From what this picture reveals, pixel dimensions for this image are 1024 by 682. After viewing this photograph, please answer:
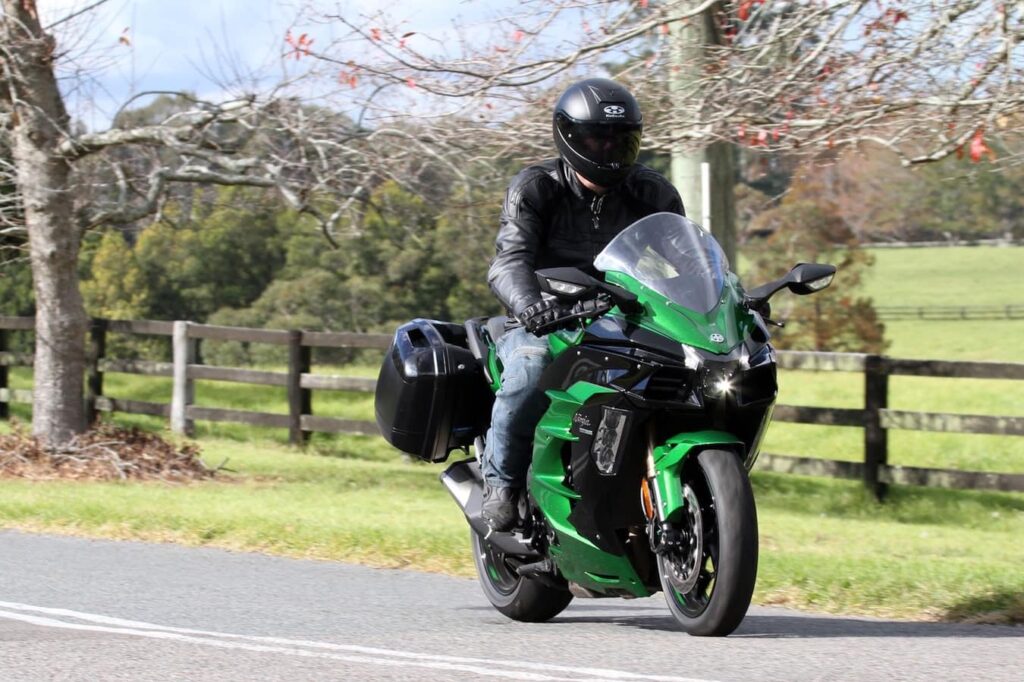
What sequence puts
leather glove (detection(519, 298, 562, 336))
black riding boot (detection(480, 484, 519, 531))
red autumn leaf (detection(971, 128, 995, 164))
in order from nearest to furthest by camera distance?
leather glove (detection(519, 298, 562, 336)) < black riding boot (detection(480, 484, 519, 531)) < red autumn leaf (detection(971, 128, 995, 164))

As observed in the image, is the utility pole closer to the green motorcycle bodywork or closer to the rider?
the rider

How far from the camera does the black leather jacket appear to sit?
6.01m

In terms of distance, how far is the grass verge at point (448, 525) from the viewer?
721 centimetres

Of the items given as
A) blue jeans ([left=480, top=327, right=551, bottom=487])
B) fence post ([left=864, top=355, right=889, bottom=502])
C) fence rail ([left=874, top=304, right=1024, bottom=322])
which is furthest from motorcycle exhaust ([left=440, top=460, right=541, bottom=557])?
fence rail ([left=874, top=304, right=1024, bottom=322])

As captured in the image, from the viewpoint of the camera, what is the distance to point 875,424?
12750mm

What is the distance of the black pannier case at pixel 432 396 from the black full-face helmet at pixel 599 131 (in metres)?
1.20

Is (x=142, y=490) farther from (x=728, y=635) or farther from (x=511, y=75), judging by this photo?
(x=728, y=635)

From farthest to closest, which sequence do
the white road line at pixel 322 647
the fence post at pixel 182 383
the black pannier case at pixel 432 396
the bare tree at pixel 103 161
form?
the fence post at pixel 182 383, the bare tree at pixel 103 161, the black pannier case at pixel 432 396, the white road line at pixel 322 647

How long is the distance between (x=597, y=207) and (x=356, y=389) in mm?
10119

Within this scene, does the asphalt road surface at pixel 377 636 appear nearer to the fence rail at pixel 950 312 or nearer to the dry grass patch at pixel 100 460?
the dry grass patch at pixel 100 460

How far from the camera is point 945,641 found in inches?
219

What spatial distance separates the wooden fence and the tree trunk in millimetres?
2627

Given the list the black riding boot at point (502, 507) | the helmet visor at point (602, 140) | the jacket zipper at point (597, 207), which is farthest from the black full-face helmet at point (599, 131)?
the black riding boot at point (502, 507)

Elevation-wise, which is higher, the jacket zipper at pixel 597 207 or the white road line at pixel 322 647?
the jacket zipper at pixel 597 207
